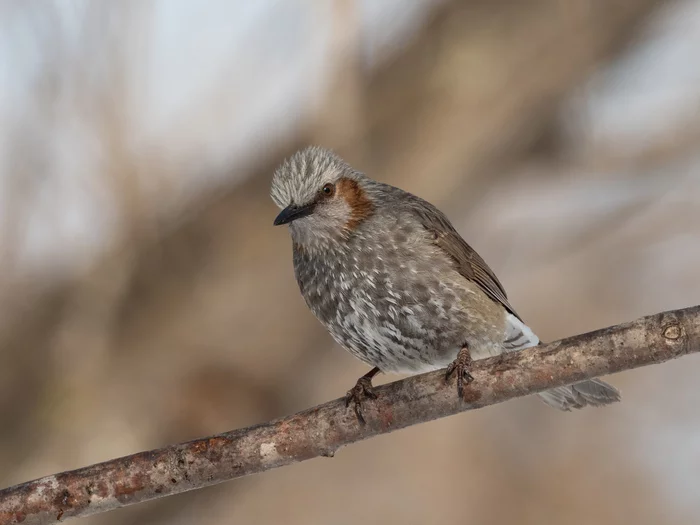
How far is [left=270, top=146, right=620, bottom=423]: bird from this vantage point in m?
4.40

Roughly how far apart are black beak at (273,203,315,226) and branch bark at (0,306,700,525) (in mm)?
992

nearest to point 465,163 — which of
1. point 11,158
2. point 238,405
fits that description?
point 238,405

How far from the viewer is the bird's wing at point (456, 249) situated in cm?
459

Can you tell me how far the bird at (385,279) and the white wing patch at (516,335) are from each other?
0.15 m

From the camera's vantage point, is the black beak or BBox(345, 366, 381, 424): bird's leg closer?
BBox(345, 366, 381, 424): bird's leg

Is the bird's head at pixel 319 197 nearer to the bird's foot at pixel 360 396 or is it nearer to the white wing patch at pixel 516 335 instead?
the bird's foot at pixel 360 396

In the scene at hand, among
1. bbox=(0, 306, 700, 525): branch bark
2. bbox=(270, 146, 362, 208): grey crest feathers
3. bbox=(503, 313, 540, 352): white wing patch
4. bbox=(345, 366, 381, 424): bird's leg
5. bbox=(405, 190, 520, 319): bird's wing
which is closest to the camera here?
bbox=(0, 306, 700, 525): branch bark

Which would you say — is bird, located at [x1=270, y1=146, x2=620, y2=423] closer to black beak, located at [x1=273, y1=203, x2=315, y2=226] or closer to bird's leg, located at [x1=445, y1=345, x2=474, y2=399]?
black beak, located at [x1=273, y1=203, x2=315, y2=226]

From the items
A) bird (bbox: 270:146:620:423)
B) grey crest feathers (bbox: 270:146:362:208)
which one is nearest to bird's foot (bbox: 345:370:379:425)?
bird (bbox: 270:146:620:423)

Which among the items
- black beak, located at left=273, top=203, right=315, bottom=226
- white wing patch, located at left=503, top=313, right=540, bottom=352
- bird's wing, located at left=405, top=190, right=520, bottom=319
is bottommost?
white wing patch, located at left=503, top=313, right=540, bottom=352

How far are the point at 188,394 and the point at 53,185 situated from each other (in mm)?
1833

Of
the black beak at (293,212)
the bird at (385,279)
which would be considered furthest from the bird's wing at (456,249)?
the black beak at (293,212)

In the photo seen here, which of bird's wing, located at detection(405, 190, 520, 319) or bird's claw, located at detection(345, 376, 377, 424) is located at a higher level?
bird's wing, located at detection(405, 190, 520, 319)

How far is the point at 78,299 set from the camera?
5789 millimetres
